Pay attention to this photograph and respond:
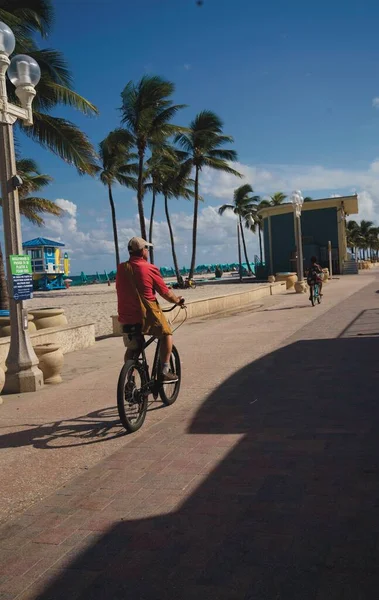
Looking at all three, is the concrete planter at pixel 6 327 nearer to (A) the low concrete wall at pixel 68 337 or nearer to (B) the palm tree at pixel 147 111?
(A) the low concrete wall at pixel 68 337

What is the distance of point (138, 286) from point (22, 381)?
107 inches

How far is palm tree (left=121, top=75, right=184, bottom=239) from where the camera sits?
31.8 metres

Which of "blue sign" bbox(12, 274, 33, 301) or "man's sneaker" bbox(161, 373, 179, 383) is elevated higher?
"blue sign" bbox(12, 274, 33, 301)

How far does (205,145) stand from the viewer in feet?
129

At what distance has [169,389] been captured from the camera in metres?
6.20

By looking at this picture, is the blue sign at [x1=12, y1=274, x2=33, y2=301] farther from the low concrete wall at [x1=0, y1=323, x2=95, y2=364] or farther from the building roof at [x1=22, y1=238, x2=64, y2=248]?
the building roof at [x1=22, y1=238, x2=64, y2=248]

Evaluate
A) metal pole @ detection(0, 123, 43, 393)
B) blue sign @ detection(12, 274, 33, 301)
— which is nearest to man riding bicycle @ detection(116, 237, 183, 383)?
blue sign @ detection(12, 274, 33, 301)

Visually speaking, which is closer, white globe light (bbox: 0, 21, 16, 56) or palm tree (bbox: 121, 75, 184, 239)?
white globe light (bbox: 0, 21, 16, 56)

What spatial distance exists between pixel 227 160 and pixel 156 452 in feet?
126

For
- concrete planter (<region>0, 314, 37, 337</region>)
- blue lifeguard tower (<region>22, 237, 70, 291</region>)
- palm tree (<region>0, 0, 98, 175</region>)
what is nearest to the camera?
concrete planter (<region>0, 314, 37, 337</region>)

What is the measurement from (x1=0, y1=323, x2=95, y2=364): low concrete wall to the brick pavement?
4.74m

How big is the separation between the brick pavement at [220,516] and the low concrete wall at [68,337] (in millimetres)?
4735

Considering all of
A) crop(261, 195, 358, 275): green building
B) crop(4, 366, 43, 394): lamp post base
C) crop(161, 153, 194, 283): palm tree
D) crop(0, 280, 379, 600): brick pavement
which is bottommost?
crop(0, 280, 379, 600): brick pavement

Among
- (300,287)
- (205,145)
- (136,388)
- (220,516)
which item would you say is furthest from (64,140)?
(205,145)
